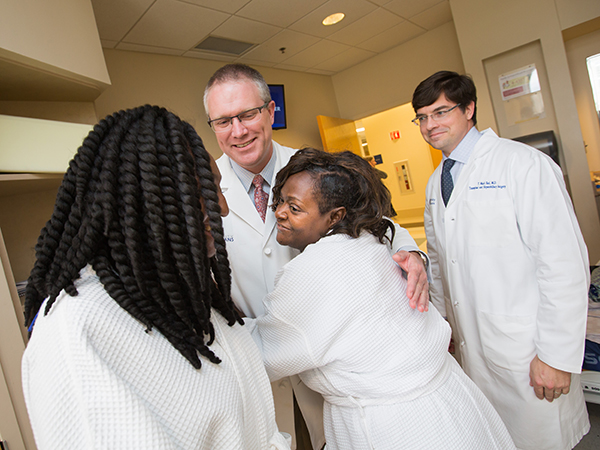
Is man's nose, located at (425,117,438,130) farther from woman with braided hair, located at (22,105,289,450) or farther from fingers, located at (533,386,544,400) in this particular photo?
woman with braided hair, located at (22,105,289,450)

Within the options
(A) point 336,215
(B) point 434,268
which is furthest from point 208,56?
(A) point 336,215

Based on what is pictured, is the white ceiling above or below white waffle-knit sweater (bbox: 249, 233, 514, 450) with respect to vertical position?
above

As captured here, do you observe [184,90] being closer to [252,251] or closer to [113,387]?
[252,251]

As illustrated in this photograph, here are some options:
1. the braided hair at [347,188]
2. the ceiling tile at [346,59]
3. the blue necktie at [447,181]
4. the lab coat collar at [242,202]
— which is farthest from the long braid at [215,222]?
the ceiling tile at [346,59]

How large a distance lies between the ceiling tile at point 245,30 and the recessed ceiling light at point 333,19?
52cm

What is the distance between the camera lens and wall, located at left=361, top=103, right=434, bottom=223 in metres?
7.18

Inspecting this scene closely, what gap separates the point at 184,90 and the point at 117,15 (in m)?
1.11

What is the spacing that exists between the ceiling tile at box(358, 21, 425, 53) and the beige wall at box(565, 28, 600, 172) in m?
1.75

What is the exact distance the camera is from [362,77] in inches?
217

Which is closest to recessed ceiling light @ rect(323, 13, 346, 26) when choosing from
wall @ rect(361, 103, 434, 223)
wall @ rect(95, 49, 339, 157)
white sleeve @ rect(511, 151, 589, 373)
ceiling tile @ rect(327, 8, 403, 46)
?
ceiling tile @ rect(327, 8, 403, 46)

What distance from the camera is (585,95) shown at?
147 inches

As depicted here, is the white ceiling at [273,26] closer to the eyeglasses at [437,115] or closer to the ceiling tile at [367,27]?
the ceiling tile at [367,27]

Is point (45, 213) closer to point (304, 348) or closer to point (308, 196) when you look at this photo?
point (308, 196)

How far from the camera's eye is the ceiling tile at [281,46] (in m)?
4.05
